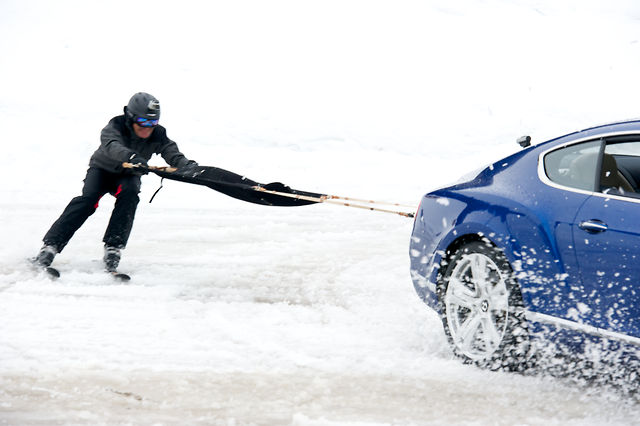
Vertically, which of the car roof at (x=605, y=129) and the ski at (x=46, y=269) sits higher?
the car roof at (x=605, y=129)

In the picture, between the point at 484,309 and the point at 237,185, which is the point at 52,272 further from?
the point at 484,309

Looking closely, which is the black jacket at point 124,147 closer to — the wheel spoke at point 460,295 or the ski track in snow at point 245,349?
the ski track in snow at point 245,349

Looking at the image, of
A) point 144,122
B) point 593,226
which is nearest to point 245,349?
point 593,226

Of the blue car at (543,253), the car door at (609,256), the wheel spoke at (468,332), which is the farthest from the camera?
the wheel spoke at (468,332)

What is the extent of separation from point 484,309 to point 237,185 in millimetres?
2948

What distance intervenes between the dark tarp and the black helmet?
578 mm

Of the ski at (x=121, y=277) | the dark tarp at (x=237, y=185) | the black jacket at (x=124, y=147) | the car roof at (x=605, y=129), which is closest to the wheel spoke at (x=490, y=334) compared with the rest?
the car roof at (x=605, y=129)

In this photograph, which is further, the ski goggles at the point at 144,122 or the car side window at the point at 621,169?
the ski goggles at the point at 144,122

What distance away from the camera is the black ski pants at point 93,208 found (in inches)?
308

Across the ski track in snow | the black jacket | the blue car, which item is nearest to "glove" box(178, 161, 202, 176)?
the black jacket

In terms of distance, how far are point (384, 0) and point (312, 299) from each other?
19046 millimetres

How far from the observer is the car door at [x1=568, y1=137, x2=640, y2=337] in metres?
4.07

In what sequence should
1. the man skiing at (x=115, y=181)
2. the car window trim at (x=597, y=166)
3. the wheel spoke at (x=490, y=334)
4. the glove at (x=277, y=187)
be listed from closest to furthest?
the car window trim at (x=597, y=166) < the wheel spoke at (x=490, y=334) < the glove at (x=277, y=187) < the man skiing at (x=115, y=181)

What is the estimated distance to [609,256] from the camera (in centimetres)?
418
